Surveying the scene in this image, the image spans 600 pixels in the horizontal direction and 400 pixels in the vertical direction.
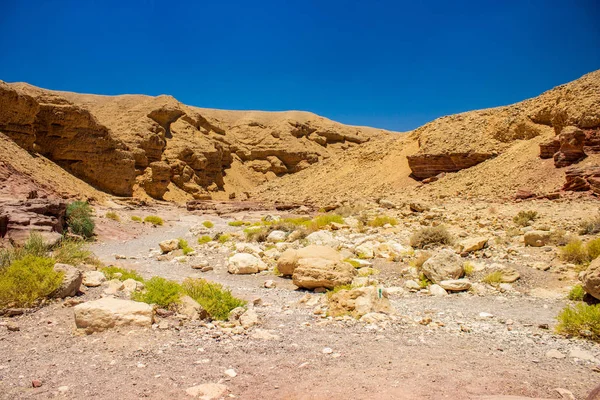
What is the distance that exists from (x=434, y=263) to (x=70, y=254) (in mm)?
7341

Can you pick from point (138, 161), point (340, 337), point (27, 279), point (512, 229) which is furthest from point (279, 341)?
point (138, 161)

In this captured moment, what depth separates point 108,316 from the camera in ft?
15.1

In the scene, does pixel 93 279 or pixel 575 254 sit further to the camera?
pixel 575 254

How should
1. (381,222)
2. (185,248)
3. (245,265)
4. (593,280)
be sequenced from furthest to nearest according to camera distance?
→ (381,222)
(185,248)
(245,265)
(593,280)

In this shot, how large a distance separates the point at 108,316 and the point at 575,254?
8530mm

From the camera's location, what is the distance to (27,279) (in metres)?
5.50

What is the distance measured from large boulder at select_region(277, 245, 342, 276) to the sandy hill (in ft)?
50.6

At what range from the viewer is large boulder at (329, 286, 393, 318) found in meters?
5.58

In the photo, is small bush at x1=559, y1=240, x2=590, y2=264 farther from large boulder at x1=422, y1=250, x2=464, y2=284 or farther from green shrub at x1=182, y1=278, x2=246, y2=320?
green shrub at x1=182, y1=278, x2=246, y2=320

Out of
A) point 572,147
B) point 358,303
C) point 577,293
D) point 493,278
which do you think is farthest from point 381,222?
point 572,147

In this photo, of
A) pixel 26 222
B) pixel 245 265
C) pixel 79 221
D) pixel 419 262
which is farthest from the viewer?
pixel 79 221

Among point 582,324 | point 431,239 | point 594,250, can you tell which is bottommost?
point 582,324

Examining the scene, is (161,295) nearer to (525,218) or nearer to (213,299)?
(213,299)

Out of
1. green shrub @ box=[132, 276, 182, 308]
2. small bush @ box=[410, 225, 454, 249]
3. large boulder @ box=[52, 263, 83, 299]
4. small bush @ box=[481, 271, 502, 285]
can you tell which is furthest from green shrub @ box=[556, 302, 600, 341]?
large boulder @ box=[52, 263, 83, 299]
